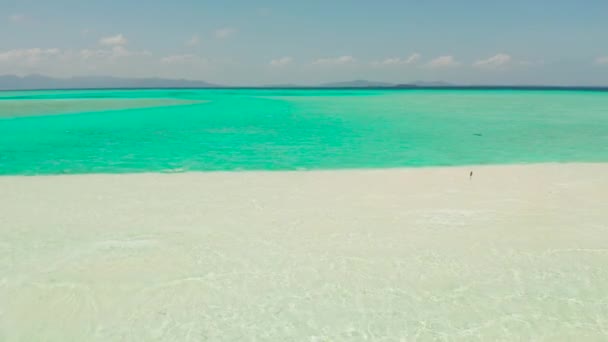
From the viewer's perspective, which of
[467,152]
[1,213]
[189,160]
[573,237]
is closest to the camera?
[573,237]

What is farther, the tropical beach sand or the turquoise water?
the turquoise water

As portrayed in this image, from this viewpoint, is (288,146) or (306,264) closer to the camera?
(306,264)

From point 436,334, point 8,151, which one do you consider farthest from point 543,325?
point 8,151

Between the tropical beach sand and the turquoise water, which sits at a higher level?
the tropical beach sand

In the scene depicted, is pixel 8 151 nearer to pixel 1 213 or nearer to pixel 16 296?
pixel 1 213

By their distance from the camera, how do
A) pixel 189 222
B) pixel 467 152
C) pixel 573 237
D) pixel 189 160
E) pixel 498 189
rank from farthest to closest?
pixel 467 152 < pixel 189 160 < pixel 498 189 < pixel 189 222 < pixel 573 237

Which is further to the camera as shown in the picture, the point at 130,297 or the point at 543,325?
the point at 130,297

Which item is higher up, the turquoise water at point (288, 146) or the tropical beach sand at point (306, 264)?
the tropical beach sand at point (306, 264)

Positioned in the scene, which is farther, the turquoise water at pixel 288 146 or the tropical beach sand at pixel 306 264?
the turquoise water at pixel 288 146
